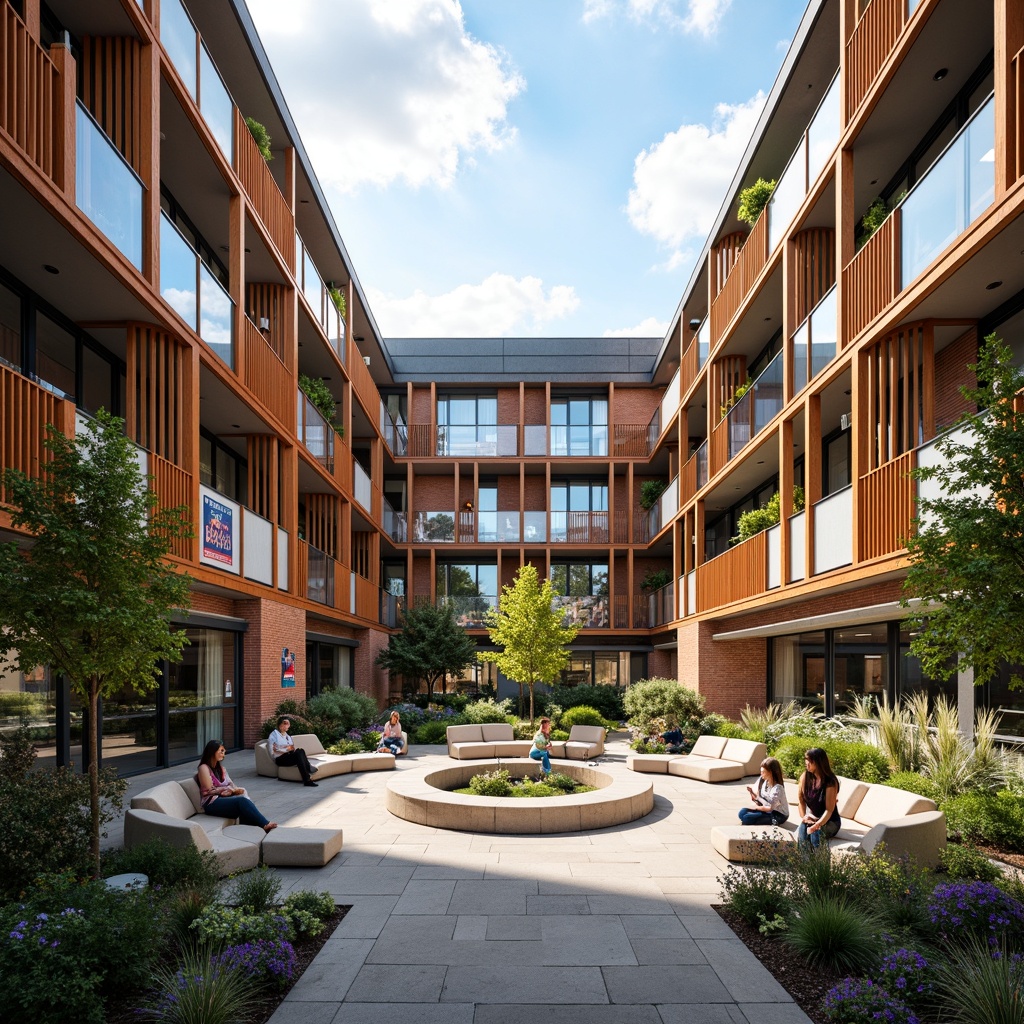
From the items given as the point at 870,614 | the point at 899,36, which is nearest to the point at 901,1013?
the point at 870,614

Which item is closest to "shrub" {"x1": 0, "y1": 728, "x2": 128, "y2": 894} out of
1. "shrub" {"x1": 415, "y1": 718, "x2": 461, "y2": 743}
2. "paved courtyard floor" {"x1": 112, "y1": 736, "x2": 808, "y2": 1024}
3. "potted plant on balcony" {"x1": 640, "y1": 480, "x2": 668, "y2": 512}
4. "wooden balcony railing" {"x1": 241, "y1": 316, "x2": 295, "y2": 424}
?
"paved courtyard floor" {"x1": 112, "y1": 736, "x2": 808, "y2": 1024}

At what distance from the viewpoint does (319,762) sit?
15.9 meters

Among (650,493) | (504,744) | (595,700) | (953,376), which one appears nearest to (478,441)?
(650,493)

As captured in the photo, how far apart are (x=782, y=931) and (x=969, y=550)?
3.49m

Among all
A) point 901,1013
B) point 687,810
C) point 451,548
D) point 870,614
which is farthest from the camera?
point 451,548

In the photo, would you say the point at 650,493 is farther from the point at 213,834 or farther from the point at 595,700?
the point at 213,834

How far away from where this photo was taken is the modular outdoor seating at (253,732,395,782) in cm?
1511

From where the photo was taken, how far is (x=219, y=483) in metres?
19.1

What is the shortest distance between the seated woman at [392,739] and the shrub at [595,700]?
28.3 feet

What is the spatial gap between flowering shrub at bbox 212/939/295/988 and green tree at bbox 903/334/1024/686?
217 inches

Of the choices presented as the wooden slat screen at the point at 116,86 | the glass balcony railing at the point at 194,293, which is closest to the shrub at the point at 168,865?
the glass balcony railing at the point at 194,293

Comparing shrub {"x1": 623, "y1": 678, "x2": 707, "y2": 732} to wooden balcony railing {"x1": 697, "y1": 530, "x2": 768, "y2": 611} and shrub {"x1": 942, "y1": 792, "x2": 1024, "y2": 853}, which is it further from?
shrub {"x1": 942, "y1": 792, "x2": 1024, "y2": 853}

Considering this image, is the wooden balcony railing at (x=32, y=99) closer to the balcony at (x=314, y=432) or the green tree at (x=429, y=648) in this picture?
the balcony at (x=314, y=432)

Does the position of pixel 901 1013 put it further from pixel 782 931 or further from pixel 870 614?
pixel 870 614
